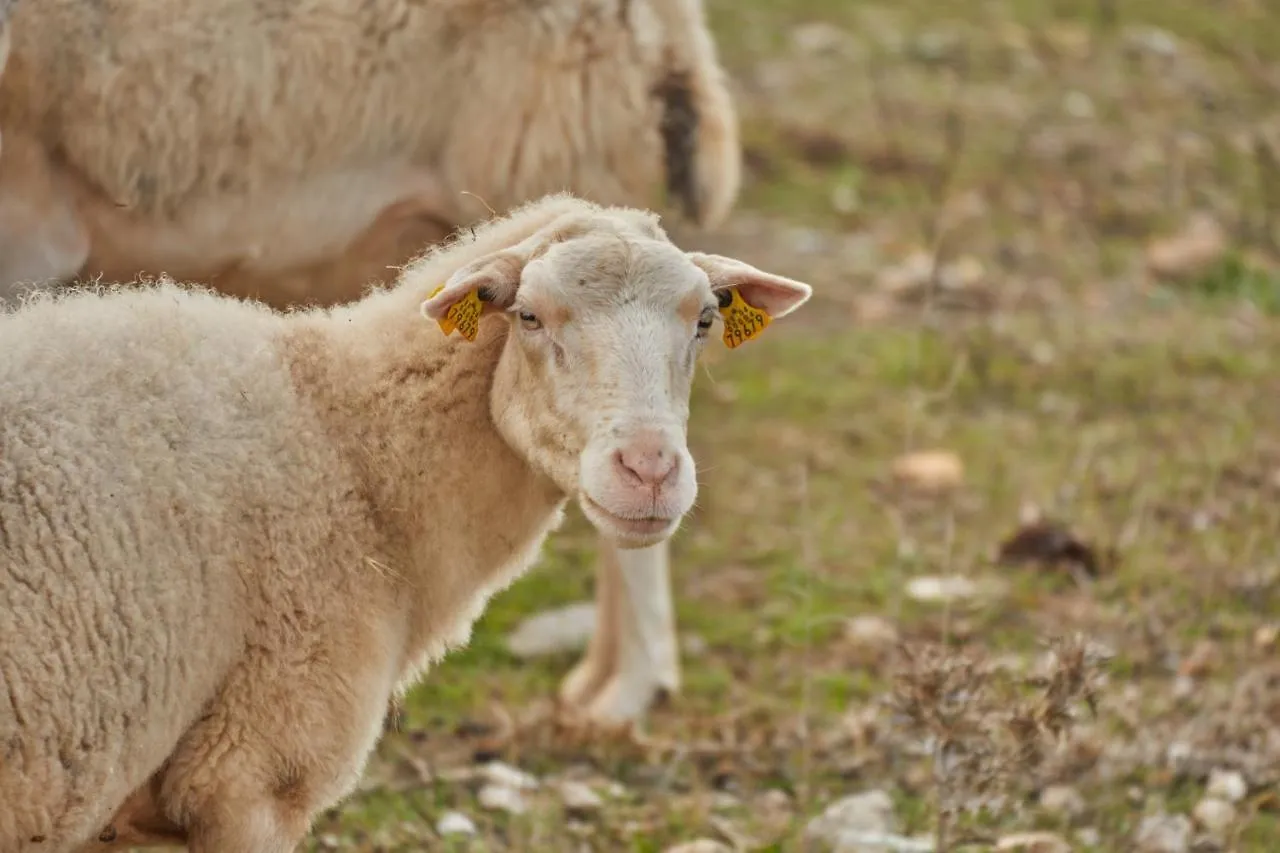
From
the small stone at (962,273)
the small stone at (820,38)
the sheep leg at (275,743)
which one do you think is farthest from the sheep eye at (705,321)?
the small stone at (820,38)

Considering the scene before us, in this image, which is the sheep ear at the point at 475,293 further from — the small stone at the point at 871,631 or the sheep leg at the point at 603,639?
the small stone at the point at 871,631

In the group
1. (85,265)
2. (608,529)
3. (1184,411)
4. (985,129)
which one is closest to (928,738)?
(608,529)

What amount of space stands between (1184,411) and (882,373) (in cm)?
115

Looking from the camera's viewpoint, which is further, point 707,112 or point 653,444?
point 707,112

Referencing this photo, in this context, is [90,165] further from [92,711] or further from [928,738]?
[928,738]

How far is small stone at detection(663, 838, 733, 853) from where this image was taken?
4.40 m

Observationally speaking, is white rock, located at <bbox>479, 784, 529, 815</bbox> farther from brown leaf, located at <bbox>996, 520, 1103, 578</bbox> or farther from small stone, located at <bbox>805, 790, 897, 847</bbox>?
brown leaf, located at <bbox>996, 520, 1103, 578</bbox>

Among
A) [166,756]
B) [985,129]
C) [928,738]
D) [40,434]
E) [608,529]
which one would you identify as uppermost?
[40,434]

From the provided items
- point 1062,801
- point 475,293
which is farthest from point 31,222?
point 1062,801

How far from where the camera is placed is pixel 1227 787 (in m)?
4.73

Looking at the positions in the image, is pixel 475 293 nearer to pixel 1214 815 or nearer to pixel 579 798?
pixel 579 798

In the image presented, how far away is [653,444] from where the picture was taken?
3.34 m

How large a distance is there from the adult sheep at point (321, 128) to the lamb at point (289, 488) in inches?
37.9

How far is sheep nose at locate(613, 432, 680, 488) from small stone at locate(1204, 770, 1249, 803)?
205 centimetres
